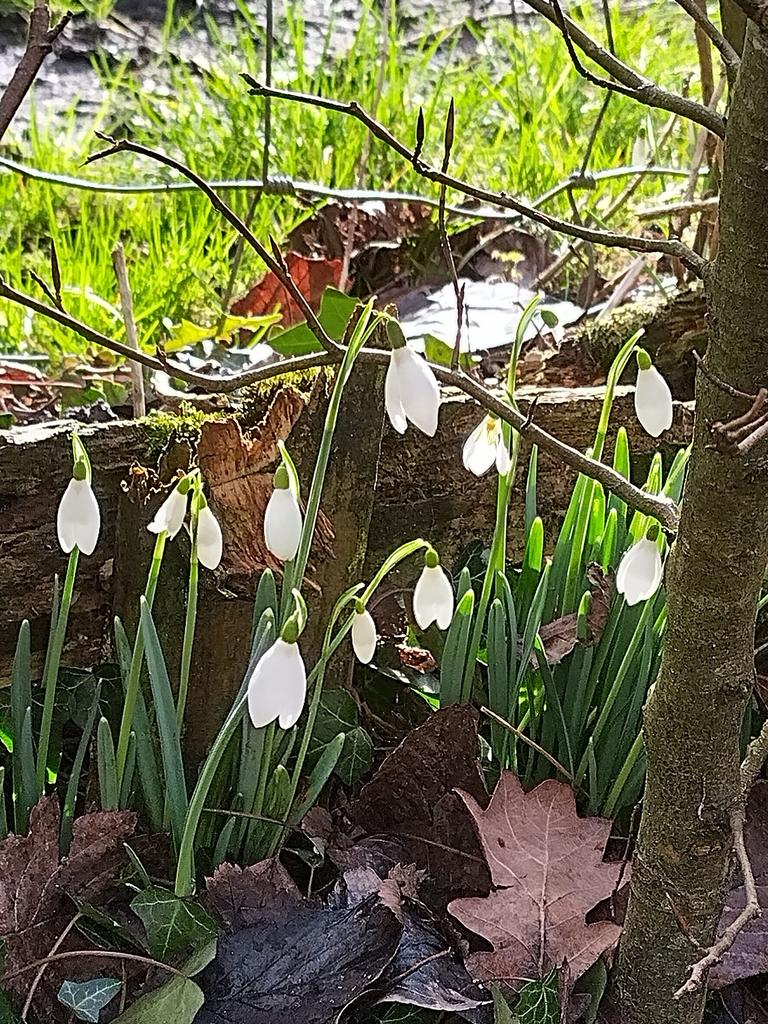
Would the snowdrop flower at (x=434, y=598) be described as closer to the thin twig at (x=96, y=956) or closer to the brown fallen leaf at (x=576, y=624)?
the brown fallen leaf at (x=576, y=624)

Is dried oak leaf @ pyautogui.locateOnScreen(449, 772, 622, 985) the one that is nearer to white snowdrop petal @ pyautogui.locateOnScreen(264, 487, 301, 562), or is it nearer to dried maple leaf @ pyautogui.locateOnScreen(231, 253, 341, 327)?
white snowdrop petal @ pyautogui.locateOnScreen(264, 487, 301, 562)

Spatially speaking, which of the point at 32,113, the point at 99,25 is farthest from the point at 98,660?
the point at 99,25

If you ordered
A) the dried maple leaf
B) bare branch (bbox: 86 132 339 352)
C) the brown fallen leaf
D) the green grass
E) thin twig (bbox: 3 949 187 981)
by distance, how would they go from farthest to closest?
the green grass
the dried maple leaf
the brown fallen leaf
thin twig (bbox: 3 949 187 981)
bare branch (bbox: 86 132 339 352)

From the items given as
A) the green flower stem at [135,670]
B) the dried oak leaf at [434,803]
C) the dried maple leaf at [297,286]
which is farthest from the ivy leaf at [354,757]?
the dried maple leaf at [297,286]

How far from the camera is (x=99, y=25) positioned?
4027 mm

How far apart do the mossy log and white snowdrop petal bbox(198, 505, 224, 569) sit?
0.38 ft

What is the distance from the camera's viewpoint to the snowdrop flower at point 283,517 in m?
0.91

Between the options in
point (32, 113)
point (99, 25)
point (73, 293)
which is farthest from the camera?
point (99, 25)

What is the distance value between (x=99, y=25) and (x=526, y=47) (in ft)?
5.88

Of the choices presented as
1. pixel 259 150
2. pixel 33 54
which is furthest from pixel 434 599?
pixel 259 150

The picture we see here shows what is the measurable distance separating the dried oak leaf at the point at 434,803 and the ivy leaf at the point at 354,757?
0.05 m

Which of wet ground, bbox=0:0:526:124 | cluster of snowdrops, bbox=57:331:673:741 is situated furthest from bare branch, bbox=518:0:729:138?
wet ground, bbox=0:0:526:124

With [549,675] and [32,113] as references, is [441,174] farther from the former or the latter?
[32,113]

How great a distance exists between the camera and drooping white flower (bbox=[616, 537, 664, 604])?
98 cm
